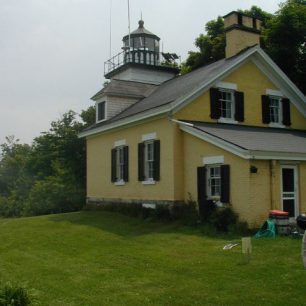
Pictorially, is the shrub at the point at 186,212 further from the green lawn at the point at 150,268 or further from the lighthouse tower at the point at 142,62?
the lighthouse tower at the point at 142,62

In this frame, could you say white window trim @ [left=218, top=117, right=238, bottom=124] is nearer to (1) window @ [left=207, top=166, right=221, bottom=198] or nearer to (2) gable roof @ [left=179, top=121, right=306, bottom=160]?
(2) gable roof @ [left=179, top=121, right=306, bottom=160]

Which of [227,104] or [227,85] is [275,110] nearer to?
[227,104]

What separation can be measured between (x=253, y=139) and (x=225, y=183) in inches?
87.5

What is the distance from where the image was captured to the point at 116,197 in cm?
2250

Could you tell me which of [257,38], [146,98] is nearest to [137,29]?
[146,98]

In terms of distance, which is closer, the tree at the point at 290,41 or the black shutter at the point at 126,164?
the black shutter at the point at 126,164

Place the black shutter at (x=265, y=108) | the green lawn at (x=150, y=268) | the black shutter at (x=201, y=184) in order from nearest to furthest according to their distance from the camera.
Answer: the green lawn at (x=150, y=268) → the black shutter at (x=201, y=184) → the black shutter at (x=265, y=108)

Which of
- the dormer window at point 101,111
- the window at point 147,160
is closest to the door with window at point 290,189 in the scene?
the window at point 147,160

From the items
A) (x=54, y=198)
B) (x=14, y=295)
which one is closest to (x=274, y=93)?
(x=14, y=295)

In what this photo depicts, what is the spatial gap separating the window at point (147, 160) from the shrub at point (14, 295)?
40.6 feet

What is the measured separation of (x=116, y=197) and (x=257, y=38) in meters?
9.78

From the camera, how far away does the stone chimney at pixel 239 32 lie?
21.8 m

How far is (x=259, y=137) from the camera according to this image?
17.6 meters

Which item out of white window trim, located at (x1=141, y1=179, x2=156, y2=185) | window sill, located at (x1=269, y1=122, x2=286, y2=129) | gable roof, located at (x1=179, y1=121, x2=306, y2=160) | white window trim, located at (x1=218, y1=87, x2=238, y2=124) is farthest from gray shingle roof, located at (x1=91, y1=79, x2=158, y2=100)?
gable roof, located at (x1=179, y1=121, x2=306, y2=160)
